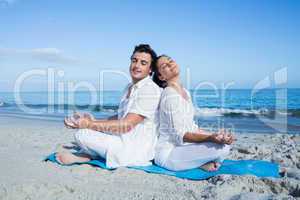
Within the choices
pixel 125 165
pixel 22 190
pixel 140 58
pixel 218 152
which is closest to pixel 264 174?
pixel 218 152

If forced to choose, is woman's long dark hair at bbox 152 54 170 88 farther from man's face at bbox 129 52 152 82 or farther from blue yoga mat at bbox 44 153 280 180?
blue yoga mat at bbox 44 153 280 180

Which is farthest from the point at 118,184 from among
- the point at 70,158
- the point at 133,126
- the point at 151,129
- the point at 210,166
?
the point at 210,166

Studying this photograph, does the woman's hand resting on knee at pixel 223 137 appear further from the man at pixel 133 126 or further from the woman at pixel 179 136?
the man at pixel 133 126

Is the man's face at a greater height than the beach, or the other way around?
the man's face

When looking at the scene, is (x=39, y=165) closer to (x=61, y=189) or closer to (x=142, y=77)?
(x=61, y=189)

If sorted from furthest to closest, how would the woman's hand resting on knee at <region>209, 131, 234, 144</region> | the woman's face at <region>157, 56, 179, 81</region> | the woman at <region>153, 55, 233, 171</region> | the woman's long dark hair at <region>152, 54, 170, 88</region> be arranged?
the woman's long dark hair at <region>152, 54, 170, 88</region> → the woman's face at <region>157, 56, 179, 81</region> → the woman at <region>153, 55, 233, 171</region> → the woman's hand resting on knee at <region>209, 131, 234, 144</region>

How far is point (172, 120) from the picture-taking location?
3.40 m

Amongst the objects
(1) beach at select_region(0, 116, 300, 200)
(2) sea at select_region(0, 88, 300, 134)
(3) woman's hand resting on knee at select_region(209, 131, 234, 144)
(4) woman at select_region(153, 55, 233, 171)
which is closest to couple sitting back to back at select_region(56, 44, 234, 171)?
(4) woman at select_region(153, 55, 233, 171)

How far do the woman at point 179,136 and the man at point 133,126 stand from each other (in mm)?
107

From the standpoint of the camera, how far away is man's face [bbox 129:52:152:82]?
3.64m

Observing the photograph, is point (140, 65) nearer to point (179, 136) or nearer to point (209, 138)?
point (179, 136)

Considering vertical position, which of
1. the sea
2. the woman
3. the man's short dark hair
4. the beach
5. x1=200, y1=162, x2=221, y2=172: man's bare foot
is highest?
the man's short dark hair

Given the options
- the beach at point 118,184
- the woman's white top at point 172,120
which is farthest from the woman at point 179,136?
the beach at point 118,184

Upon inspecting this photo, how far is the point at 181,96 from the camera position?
347 centimetres
